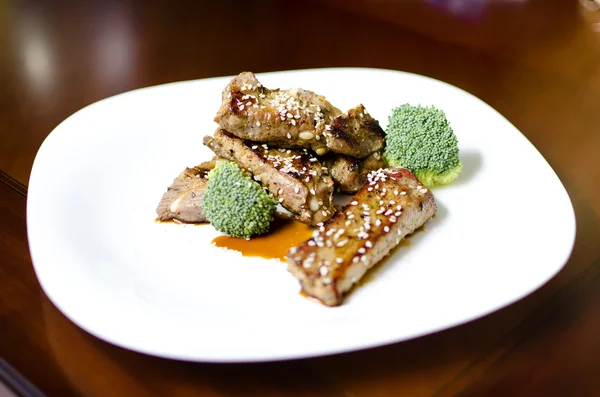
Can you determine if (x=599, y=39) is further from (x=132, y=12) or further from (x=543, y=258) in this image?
(x=132, y=12)

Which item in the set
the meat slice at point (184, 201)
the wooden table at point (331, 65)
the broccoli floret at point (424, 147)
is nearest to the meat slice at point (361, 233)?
the broccoli floret at point (424, 147)

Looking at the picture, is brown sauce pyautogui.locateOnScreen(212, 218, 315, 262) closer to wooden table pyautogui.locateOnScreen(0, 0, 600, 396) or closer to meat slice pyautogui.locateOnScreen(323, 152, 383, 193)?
meat slice pyautogui.locateOnScreen(323, 152, 383, 193)

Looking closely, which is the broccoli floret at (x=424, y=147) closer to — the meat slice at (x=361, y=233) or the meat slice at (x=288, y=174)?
the meat slice at (x=361, y=233)

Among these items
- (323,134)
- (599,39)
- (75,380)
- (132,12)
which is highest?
(599,39)

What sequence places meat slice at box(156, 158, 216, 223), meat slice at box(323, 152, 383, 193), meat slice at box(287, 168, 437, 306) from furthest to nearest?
meat slice at box(323, 152, 383, 193) → meat slice at box(156, 158, 216, 223) → meat slice at box(287, 168, 437, 306)

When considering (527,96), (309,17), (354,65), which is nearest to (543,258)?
(527,96)

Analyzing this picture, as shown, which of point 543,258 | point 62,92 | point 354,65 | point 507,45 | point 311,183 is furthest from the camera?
point 507,45

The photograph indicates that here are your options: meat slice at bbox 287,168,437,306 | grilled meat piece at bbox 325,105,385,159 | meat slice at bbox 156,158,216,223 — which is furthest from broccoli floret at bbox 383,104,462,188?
meat slice at bbox 156,158,216,223
